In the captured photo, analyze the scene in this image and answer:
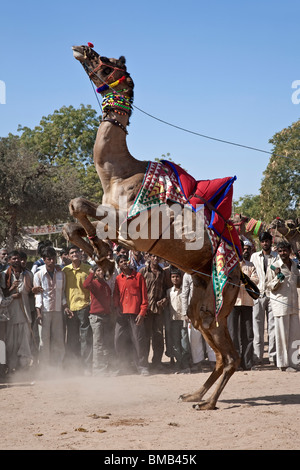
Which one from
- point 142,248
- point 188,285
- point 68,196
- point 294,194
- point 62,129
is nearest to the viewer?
point 142,248

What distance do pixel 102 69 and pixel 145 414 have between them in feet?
14.0

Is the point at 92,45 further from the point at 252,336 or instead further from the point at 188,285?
the point at 252,336

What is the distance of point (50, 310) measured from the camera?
35.3 ft

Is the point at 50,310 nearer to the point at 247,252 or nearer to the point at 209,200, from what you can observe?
the point at 247,252

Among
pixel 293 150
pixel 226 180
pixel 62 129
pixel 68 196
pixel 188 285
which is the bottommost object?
pixel 188 285

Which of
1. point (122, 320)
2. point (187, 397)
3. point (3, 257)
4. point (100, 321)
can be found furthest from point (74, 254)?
point (187, 397)

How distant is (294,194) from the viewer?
120 ft

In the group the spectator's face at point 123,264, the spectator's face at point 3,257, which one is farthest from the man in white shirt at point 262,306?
the spectator's face at point 3,257

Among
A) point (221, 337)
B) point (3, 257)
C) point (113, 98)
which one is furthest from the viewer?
point (3, 257)

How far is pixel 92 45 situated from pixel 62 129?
3778 centimetres

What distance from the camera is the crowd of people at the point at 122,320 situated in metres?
10.7

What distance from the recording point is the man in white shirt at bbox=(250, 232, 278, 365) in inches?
448

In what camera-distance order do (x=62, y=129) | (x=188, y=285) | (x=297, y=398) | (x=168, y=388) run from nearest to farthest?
(x=297, y=398) → (x=168, y=388) → (x=188, y=285) → (x=62, y=129)
